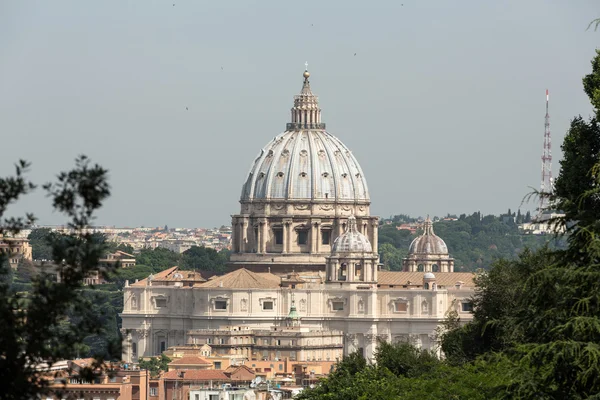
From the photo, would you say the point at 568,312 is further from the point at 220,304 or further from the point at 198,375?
the point at 220,304

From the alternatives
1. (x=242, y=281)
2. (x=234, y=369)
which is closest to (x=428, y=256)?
(x=242, y=281)

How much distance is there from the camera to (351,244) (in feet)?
539

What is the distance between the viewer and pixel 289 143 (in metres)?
189

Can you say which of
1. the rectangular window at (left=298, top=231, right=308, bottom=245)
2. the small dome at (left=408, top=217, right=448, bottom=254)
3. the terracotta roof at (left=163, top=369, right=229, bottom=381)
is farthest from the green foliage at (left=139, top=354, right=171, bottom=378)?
the small dome at (left=408, top=217, right=448, bottom=254)

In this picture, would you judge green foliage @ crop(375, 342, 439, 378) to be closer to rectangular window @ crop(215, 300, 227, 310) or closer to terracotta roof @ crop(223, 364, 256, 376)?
terracotta roof @ crop(223, 364, 256, 376)

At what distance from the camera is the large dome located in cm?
18450

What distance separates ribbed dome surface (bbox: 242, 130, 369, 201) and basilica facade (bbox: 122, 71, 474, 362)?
45cm

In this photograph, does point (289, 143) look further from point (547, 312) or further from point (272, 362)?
point (547, 312)

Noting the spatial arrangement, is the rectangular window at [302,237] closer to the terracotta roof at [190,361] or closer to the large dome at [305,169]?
the large dome at [305,169]

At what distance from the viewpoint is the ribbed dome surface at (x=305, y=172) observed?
7264 inches

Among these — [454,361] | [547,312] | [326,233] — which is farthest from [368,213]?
[547,312]

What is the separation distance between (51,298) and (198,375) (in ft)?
308

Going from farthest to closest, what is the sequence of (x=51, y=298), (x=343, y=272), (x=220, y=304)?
(x=343, y=272)
(x=220, y=304)
(x=51, y=298)

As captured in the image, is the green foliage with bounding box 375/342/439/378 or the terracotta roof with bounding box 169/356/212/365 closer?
the green foliage with bounding box 375/342/439/378
